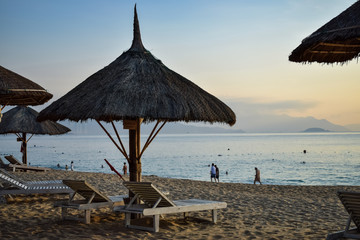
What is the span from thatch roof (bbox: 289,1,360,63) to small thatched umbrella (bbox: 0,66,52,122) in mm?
4848

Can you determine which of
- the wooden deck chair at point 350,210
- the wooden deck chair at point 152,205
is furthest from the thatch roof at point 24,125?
the wooden deck chair at point 350,210

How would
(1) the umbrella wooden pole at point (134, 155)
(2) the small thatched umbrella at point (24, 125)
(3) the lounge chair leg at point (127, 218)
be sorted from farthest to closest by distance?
(2) the small thatched umbrella at point (24, 125) < (1) the umbrella wooden pole at point (134, 155) < (3) the lounge chair leg at point (127, 218)

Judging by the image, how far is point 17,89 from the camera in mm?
7617

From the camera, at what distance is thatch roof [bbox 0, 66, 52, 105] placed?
7528 mm

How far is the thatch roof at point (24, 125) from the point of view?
17.9 meters

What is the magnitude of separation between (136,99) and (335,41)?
302cm

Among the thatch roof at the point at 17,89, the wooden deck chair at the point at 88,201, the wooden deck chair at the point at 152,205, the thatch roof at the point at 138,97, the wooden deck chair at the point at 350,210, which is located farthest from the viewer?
the thatch roof at the point at 17,89

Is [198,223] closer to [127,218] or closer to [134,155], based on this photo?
[127,218]

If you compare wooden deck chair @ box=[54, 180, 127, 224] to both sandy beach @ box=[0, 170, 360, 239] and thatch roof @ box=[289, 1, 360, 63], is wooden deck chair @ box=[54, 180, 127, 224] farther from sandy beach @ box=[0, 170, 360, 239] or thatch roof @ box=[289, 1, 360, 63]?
thatch roof @ box=[289, 1, 360, 63]

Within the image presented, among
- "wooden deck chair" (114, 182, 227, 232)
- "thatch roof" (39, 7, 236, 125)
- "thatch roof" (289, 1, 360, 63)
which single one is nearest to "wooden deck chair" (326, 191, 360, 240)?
"thatch roof" (289, 1, 360, 63)

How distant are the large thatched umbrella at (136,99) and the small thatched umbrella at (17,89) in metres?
0.79

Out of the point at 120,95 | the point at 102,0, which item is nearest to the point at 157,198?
the point at 120,95

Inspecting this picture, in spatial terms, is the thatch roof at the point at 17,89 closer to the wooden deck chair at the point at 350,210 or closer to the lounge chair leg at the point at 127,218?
the lounge chair leg at the point at 127,218

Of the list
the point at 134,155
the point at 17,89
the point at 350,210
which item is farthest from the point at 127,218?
the point at 17,89
